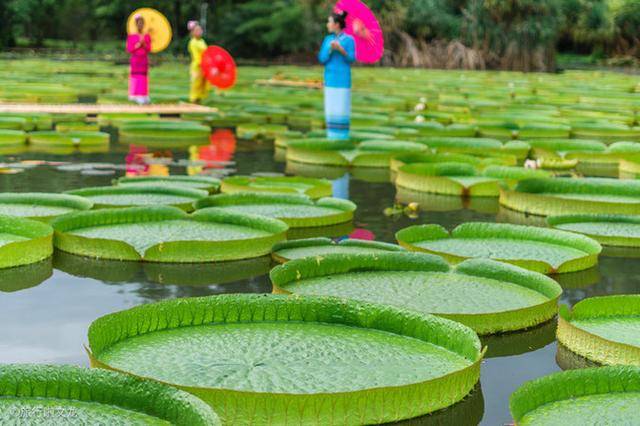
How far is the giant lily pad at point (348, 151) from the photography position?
33.1 ft

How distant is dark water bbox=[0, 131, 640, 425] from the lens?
4.00 metres

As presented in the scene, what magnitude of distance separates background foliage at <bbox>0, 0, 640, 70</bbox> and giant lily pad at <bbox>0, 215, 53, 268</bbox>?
95.2 feet

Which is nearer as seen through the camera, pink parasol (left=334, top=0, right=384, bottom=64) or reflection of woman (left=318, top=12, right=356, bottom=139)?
reflection of woman (left=318, top=12, right=356, bottom=139)

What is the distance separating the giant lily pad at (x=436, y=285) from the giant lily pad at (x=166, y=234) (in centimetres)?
87

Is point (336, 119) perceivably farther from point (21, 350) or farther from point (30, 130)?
point (21, 350)

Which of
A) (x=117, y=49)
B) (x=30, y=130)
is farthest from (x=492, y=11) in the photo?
(x=30, y=130)

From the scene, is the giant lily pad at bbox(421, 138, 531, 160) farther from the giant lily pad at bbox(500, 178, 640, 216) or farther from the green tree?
the green tree

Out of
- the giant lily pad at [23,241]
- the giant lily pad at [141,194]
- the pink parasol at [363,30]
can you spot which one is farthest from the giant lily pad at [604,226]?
the pink parasol at [363,30]

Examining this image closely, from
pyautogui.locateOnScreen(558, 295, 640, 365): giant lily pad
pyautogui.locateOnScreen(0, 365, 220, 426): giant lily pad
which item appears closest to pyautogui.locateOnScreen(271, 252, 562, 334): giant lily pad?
pyautogui.locateOnScreen(558, 295, 640, 365): giant lily pad

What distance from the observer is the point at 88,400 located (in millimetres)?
3080

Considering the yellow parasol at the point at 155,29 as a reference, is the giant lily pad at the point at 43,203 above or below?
below

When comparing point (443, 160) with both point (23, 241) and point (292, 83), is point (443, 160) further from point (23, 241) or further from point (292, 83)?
point (292, 83)

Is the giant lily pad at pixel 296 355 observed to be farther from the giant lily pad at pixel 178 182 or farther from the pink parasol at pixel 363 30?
the pink parasol at pixel 363 30

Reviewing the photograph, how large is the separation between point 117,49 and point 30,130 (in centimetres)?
3117
